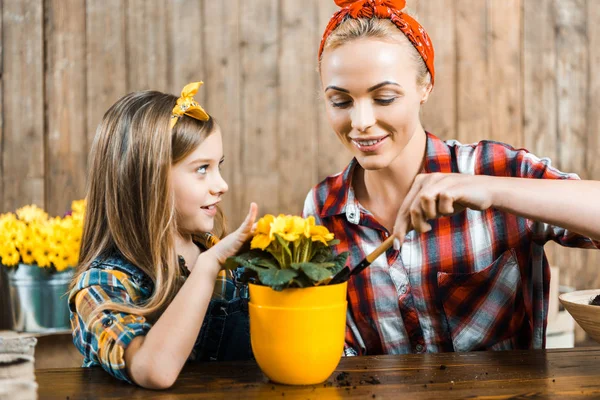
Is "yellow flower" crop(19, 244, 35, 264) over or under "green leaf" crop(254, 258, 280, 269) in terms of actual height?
under

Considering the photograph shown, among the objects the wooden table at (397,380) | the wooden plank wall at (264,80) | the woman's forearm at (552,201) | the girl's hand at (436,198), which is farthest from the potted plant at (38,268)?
the woman's forearm at (552,201)

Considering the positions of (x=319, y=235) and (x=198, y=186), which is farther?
(x=198, y=186)

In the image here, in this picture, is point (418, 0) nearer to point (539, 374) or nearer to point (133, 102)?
point (133, 102)

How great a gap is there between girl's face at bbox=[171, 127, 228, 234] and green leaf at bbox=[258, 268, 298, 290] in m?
0.45

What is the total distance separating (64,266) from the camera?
232 cm

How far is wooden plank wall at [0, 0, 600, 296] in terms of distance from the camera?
Result: 9.55ft

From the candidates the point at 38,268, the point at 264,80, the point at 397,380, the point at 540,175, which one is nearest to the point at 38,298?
the point at 38,268

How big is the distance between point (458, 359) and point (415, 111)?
59 cm

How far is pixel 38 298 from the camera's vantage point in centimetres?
234

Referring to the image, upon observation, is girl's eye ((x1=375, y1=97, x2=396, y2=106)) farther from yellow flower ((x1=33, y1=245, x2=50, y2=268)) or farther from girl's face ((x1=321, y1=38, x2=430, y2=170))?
yellow flower ((x1=33, y1=245, x2=50, y2=268))

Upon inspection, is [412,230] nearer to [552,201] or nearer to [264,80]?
[552,201]

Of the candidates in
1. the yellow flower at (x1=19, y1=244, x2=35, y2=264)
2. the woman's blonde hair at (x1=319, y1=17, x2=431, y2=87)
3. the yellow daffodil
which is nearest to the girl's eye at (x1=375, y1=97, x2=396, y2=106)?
the woman's blonde hair at (x1=319, y1=17, x2=431, y2=87)

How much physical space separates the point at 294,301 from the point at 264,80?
1.99 m

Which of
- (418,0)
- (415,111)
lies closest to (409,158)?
(415,111)
